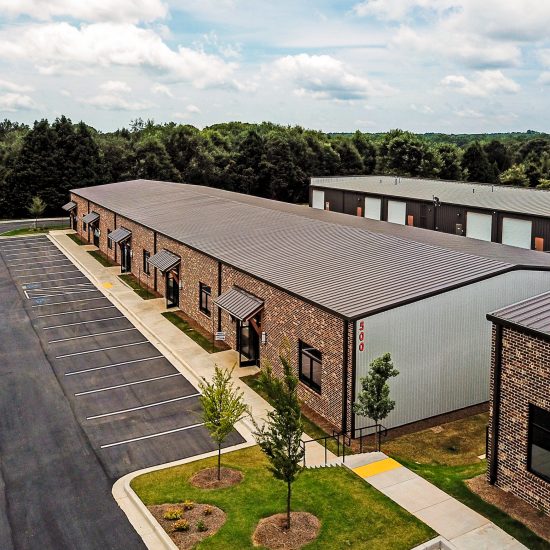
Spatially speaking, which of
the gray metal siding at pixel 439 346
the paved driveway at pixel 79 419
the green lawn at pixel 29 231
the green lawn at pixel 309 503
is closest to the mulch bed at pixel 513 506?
the green lawn at pixel 309 503

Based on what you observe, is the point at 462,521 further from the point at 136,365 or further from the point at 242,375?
the point at 136,365

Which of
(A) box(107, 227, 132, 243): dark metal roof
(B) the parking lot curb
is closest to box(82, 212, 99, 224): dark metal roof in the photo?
(A) box(107, 227, 132, 243): dark metal roof

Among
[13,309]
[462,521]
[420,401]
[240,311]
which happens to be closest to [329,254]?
[240,311]

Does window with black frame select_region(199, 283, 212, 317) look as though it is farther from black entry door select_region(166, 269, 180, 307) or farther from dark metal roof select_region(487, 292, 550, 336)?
dark metal roof select_region(487, 292, 550, 336)

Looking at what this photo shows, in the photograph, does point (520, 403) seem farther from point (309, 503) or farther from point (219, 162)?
point (219, 162)

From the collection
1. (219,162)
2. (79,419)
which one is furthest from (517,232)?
(219,162)

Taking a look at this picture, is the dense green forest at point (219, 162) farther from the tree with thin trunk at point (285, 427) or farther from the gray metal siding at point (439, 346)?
the tree with thin trunk at point (285, 427)
